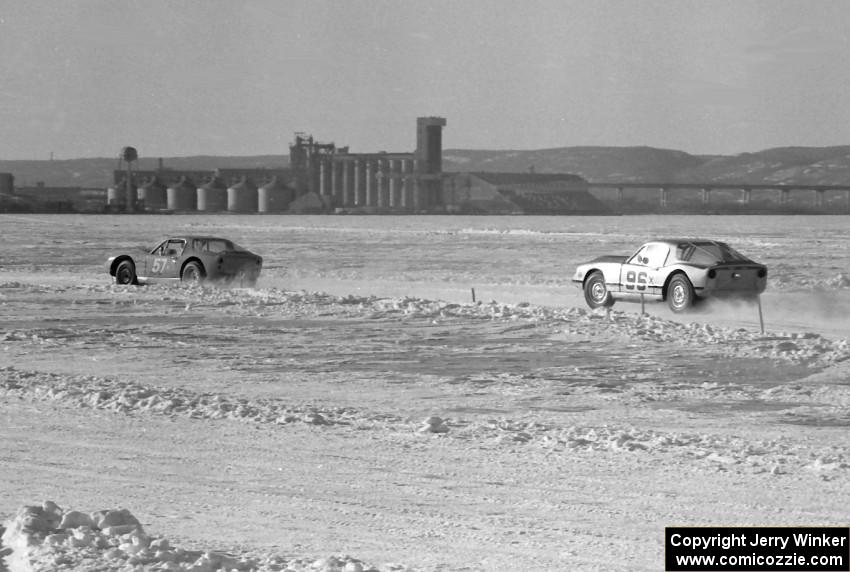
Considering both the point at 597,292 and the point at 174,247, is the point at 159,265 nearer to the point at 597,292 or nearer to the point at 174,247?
the point at 174,247

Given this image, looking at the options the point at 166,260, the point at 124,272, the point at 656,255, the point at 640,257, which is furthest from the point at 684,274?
the point at 124,272

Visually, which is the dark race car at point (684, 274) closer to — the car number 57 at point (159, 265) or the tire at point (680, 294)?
the tire at point (680, 294)

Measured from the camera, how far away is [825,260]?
48875mm

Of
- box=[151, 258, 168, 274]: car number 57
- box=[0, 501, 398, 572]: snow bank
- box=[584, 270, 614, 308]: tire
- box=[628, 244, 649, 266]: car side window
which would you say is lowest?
box=[0, 501, 398, 572]: snow bank

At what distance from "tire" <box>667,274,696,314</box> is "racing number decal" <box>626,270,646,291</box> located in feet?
1.73

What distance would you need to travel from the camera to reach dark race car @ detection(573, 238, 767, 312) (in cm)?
2316

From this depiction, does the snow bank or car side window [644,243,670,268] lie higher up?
car side window [644,243,670,268]

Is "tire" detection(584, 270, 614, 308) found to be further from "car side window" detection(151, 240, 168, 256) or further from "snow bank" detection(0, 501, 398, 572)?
"snow bank" detection(0, 501, 398, 572)

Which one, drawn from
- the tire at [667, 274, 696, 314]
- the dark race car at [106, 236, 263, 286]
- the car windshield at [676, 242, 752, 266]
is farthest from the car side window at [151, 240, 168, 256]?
the car windshield at [676, 242, 752, 266]

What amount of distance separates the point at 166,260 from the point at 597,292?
10.9 m

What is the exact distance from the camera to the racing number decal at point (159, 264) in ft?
99.8

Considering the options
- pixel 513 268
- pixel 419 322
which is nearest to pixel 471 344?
pixel 419 322

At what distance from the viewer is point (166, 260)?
30453 mm

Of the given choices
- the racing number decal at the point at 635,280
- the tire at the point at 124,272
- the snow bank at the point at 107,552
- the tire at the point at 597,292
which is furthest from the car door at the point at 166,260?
the snow bank at the point at 107,552
